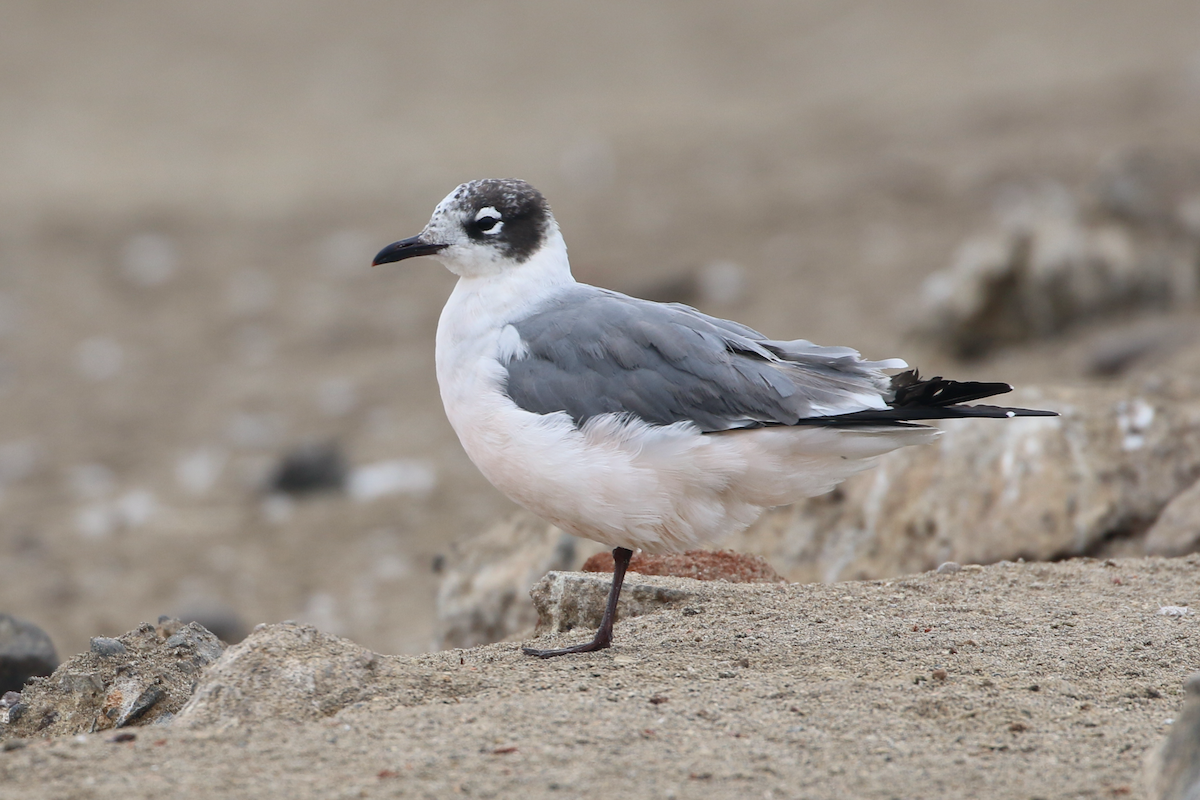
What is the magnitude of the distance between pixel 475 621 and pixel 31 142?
12.7 metres

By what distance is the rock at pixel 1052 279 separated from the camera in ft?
29.9

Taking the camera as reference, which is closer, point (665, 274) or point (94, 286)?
point (665, 274)

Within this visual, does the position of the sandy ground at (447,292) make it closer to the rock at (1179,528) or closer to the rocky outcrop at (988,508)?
the rock at (1179,528)

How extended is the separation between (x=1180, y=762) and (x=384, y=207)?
1256 cm

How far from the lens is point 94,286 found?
41.7 ft

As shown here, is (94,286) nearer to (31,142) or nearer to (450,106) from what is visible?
(31,142)

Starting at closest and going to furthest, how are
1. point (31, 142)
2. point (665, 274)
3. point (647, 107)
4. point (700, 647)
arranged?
point (700, 647), point (665, 274), point (31, 142), point (647, 107)

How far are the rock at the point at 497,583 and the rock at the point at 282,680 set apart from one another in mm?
2097

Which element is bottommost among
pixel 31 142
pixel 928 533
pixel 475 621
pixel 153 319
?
pixel 475 621

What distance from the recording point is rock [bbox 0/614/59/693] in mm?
4605

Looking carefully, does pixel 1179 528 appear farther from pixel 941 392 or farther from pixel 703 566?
pixel 941 392

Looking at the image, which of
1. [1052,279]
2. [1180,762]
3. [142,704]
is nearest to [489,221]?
[142,704]

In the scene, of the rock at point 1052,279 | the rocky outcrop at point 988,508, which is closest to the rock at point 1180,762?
the rocky outcrop at point 988,508

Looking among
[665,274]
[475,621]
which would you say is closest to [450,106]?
[665,274]
